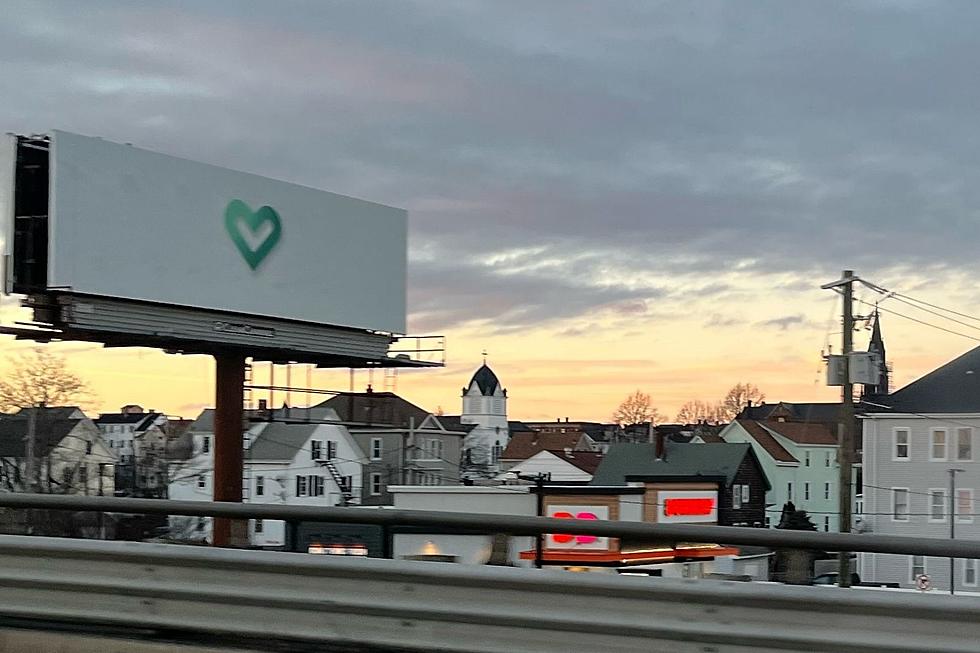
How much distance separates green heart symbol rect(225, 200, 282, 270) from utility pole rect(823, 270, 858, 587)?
20.3 metres

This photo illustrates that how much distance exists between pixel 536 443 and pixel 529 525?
14883 centimetres

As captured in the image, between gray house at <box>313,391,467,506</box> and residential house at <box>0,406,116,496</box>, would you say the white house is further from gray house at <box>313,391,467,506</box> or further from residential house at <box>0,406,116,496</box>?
residential house at <box>0,406,116,496</box>

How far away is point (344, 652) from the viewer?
6.28m

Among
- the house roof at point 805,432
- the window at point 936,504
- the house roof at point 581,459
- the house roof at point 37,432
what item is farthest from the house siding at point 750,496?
the house roof at point 581,459

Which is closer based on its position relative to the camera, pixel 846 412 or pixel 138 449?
pixel 846 412

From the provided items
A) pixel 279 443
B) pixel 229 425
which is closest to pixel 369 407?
pixel 229 425

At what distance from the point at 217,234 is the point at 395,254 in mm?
8184

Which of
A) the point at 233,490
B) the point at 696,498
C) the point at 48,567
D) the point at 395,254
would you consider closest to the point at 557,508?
the point at 696,498

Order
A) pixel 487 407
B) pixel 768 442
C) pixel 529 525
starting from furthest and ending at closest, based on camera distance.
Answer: pixel 487 407 < pixel 768 442 < pixel 529 525

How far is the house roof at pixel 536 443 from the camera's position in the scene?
14812 centimetres

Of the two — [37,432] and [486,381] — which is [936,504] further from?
[486,381]

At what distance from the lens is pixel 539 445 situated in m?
152

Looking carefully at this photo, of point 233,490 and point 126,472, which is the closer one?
point 233,490

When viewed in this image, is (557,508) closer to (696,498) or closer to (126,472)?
(696,498)
